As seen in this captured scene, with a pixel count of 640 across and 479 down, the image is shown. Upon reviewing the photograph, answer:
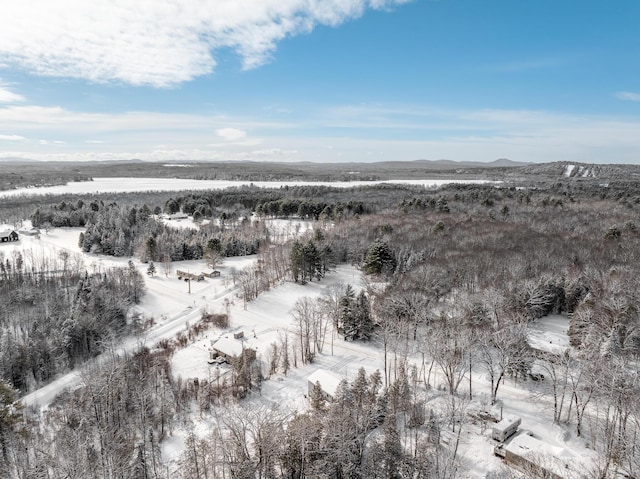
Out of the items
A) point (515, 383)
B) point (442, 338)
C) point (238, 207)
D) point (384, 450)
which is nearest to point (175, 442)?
point (384, 450)

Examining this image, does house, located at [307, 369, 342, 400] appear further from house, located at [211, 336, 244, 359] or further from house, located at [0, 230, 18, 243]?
house, located at [0, 230, 18, 243]

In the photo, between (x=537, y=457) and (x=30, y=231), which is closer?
(x=537, y=457)

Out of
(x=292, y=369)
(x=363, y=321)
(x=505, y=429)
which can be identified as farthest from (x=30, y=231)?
(x=505, y=429)

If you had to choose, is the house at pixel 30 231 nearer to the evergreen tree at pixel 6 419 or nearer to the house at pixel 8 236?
the house at pixel 8 236

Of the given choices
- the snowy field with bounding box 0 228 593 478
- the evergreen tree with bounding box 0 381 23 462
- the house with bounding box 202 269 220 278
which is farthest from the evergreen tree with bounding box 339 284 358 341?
the house with bounding box 202 269 220 278

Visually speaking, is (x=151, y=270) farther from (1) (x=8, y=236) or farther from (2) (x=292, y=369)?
(1) (x=8, y=236)
